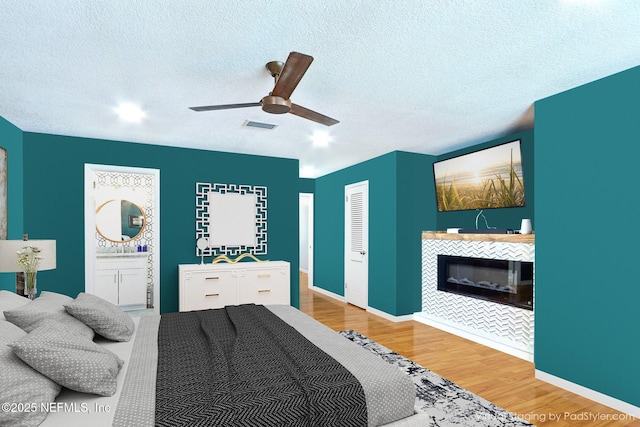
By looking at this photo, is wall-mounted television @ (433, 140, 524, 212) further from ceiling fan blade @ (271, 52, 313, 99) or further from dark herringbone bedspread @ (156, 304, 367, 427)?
dark herringbone bedspread @ (156, 304, 367, 427)

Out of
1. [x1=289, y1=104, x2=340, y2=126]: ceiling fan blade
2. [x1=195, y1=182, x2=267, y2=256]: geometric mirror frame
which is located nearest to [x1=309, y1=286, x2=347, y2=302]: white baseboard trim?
[x1=195, y1=182, x2=267, y2=256]: geometric mirror frame

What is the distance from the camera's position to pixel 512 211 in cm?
431

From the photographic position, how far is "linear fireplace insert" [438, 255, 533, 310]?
3783mm

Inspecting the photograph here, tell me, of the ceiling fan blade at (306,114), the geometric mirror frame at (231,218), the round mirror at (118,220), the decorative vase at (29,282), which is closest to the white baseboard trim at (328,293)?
the geometric mirror frame at (231,218)

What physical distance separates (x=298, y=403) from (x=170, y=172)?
4.11 m

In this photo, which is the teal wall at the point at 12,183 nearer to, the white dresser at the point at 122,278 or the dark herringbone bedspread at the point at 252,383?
the white dresser at the point at 122,278

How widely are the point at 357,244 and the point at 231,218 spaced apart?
2234 millimetres

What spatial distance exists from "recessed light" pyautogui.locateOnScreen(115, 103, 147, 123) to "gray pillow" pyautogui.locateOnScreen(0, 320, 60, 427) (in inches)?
92.5

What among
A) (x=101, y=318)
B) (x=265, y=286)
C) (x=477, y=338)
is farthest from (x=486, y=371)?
(x=101, y=318)

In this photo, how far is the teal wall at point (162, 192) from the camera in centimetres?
425

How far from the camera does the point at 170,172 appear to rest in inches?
193

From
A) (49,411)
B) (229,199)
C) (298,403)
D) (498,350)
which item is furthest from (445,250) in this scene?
(49,411)

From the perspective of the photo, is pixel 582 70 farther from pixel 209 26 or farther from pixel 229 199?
pixel 229 199

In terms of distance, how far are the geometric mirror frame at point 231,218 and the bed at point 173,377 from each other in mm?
2579
